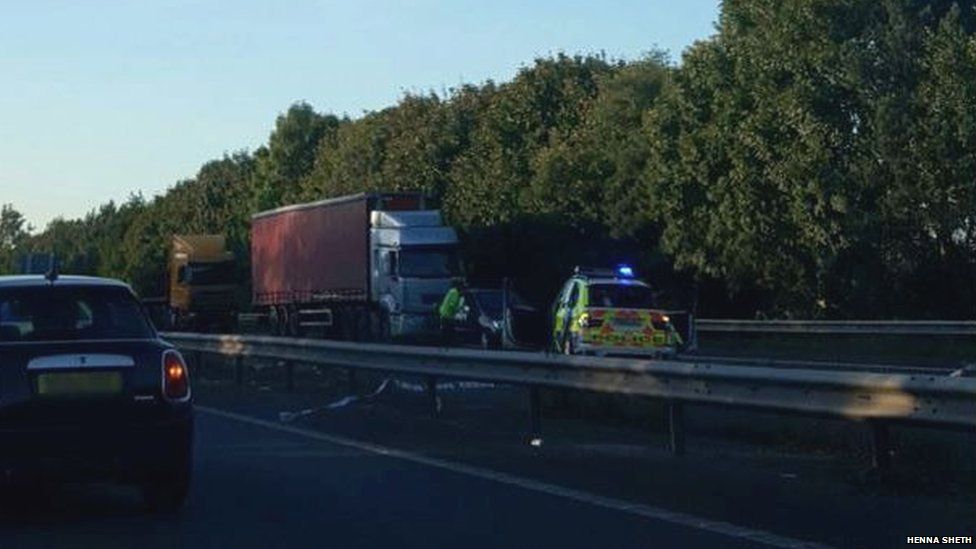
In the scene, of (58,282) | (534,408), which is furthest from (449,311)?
(58,282)

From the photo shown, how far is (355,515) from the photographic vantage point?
11992mm

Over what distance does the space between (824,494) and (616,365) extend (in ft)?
12.2

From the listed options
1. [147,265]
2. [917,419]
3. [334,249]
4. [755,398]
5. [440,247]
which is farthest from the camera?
[147,265]

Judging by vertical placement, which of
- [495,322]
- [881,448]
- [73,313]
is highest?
[73,313]

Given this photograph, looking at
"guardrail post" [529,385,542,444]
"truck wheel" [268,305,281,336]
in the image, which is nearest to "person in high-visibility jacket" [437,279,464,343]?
"truck wheel" [268,305,281,336]

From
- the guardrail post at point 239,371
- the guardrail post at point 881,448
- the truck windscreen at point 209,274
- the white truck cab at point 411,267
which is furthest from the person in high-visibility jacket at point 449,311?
the truck windscreen at point 209,274

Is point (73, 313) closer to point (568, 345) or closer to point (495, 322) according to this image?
point (568, 345)

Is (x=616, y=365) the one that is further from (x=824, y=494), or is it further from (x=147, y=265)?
(x=147, y=265)

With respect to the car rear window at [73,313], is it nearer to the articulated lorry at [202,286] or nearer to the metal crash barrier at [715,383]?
the metal crash barrier at [715,383]

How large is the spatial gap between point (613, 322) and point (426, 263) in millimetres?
17477

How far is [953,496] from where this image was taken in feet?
40.2

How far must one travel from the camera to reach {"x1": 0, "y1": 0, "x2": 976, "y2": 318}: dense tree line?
161ft

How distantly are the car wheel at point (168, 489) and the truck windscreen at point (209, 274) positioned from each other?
54.0 m

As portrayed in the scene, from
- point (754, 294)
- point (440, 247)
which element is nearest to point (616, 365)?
point (440, 247)
